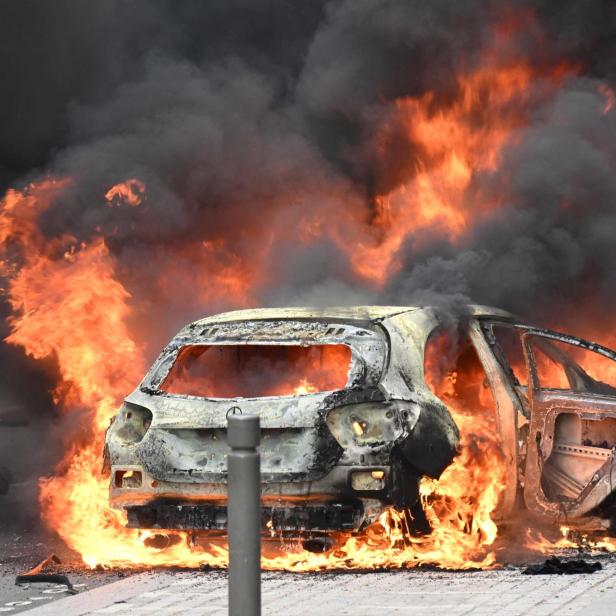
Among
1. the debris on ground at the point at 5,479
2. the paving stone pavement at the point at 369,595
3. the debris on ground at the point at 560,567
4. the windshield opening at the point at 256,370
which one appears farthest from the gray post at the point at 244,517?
the debris on ground at the point at 5,479

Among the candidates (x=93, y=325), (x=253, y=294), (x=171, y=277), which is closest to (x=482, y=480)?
(x=93, y=325)

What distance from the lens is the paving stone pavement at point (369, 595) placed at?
6355mm

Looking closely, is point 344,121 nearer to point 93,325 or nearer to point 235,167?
point 235,167

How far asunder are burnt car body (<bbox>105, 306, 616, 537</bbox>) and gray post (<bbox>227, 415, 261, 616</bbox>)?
2.80 metres

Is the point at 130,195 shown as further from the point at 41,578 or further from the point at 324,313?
the point at 41,578

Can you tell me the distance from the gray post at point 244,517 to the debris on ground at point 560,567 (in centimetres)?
326

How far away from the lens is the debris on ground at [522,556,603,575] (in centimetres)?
738

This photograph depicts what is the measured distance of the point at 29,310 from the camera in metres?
11.3

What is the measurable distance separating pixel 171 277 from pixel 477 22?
4906 millimetres

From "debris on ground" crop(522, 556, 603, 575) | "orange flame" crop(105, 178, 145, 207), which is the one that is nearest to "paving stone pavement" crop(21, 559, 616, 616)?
"debris on ground" crop(522, 556, 603, 575)

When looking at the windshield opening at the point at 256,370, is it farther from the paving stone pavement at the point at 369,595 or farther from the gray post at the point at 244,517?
the gray post at the point at 244,517

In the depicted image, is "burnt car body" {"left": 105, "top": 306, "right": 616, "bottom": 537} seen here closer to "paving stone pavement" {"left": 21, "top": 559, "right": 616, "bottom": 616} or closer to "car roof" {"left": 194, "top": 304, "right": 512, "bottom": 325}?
"car roof" {"left": 194, "top": 304, "right": 512, "bottom": 325}

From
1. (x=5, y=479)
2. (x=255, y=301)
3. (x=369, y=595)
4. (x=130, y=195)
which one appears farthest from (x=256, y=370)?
(x=130, y=195)

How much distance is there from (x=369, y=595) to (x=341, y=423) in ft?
3.64
